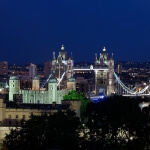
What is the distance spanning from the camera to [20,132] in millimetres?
42344

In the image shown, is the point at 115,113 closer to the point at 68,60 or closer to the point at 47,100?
the point at 47,100

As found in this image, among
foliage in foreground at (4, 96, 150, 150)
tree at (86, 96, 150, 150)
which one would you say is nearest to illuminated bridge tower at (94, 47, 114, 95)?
foliage in foreground at (4, 96, 150, 150)

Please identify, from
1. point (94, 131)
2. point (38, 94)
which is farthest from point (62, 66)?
point (94, 131)

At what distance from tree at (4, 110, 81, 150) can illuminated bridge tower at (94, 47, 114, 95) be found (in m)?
93.4

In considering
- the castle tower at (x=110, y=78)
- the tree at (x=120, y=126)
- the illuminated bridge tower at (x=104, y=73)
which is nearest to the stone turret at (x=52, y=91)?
the tree at (x=120, y=126)

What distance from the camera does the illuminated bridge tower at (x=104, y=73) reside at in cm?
14006

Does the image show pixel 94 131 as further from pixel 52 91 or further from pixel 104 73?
pixel 104 73

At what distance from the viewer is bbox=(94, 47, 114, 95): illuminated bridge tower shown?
140m

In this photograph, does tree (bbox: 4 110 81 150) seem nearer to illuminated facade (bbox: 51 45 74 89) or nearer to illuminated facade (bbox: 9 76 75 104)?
illuminated facade (bbox: 9 76 75 104)

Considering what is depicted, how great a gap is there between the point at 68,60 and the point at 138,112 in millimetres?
95815

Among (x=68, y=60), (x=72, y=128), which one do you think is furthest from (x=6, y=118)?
(x=68, y=60)

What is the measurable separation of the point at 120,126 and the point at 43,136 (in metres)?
6.58

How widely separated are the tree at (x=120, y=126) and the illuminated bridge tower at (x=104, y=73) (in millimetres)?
88095

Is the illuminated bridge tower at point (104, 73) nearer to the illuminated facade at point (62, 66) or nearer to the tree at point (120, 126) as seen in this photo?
the illuminated facade at point (62, 66)
